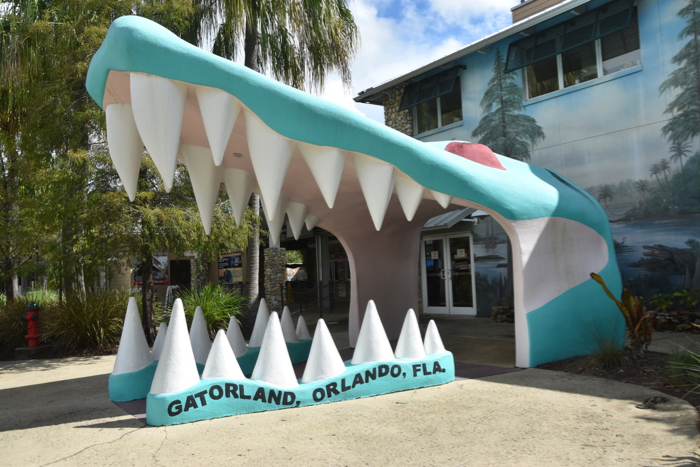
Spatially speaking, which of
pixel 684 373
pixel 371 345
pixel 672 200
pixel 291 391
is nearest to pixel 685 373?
pixel 684 373

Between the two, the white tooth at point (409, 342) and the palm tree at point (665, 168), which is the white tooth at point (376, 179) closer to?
the white tooth at point (409, 342)

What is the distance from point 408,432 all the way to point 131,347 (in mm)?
2637

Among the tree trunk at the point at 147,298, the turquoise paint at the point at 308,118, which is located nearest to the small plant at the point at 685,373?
the turquoise paint at the point at 308,118

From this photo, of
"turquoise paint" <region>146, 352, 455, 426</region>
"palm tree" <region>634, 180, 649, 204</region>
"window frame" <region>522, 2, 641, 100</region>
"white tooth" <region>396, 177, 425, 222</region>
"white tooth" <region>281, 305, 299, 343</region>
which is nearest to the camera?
"turquoise paint" <region>146, 352, 455, 426</region>

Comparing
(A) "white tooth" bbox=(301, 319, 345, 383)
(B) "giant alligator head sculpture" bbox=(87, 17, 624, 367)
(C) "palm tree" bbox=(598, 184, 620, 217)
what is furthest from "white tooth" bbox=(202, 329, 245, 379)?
(C) "palm tree" bbox=(598, 184, 620, 217)

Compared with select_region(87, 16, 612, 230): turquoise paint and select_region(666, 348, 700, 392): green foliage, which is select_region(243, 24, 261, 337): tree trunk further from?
select_region(666, 348, 700, 392): green foliage

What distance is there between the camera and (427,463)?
3010 mm

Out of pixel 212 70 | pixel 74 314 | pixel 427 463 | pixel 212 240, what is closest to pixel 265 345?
pixel 427 463

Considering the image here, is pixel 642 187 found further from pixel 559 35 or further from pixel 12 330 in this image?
pixel 12 330

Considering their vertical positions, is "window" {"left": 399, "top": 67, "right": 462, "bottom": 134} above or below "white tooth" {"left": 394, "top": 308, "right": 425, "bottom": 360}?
above

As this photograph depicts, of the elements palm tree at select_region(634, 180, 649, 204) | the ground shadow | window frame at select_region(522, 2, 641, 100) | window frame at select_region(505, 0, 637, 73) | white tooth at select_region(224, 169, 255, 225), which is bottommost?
the ground shadow

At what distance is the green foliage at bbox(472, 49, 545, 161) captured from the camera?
451 inches

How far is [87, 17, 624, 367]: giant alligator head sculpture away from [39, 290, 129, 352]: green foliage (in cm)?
401

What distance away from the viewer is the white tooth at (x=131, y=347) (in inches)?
183
